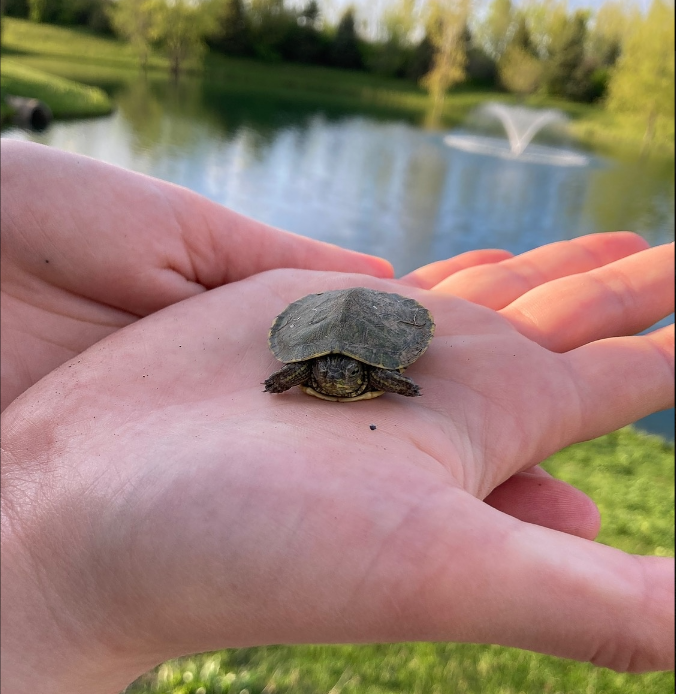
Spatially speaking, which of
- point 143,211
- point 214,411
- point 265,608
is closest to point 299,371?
point 214,411

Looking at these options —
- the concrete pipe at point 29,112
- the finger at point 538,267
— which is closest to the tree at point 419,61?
the concrete pipe at point 29,112

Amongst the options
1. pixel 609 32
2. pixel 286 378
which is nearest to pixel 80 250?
pixel 286 378

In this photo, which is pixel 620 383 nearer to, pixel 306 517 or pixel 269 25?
pixel 306 517

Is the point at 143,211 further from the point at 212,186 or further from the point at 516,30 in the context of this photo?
the point at 516,30

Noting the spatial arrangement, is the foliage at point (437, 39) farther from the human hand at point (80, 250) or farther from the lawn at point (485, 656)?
the human hand at point (80, 250)

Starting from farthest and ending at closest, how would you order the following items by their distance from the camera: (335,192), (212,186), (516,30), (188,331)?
(335,192) < (212,186) < (516,30) < (188,331)

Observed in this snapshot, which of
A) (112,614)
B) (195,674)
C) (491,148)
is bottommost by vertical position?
(195,674)

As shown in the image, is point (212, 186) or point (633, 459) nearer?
point (633, 459)
